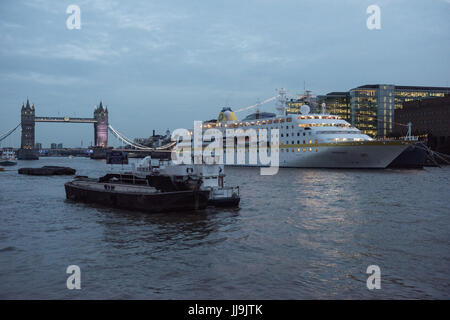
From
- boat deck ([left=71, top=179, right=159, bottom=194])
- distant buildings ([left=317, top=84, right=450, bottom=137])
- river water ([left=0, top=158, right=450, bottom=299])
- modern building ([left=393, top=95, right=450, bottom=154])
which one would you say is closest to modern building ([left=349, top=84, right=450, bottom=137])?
distant buildings ([left=317, top=84, right=450, bottom=137])

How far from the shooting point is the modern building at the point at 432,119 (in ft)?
352

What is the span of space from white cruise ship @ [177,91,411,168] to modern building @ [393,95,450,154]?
172 feet

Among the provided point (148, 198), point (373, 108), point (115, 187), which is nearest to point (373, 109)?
point (373, 108)

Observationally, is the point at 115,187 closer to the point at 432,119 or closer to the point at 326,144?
the point at 326,144

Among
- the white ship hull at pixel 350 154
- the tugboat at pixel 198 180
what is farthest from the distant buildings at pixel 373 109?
the tugboat at pixel 198 180

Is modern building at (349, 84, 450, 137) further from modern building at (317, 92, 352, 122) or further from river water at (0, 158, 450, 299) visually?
river water at (0, 158, 450, 299)

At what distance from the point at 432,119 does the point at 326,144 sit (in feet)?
247

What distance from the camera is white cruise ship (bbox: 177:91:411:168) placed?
59.0 meters

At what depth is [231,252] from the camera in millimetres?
13680
